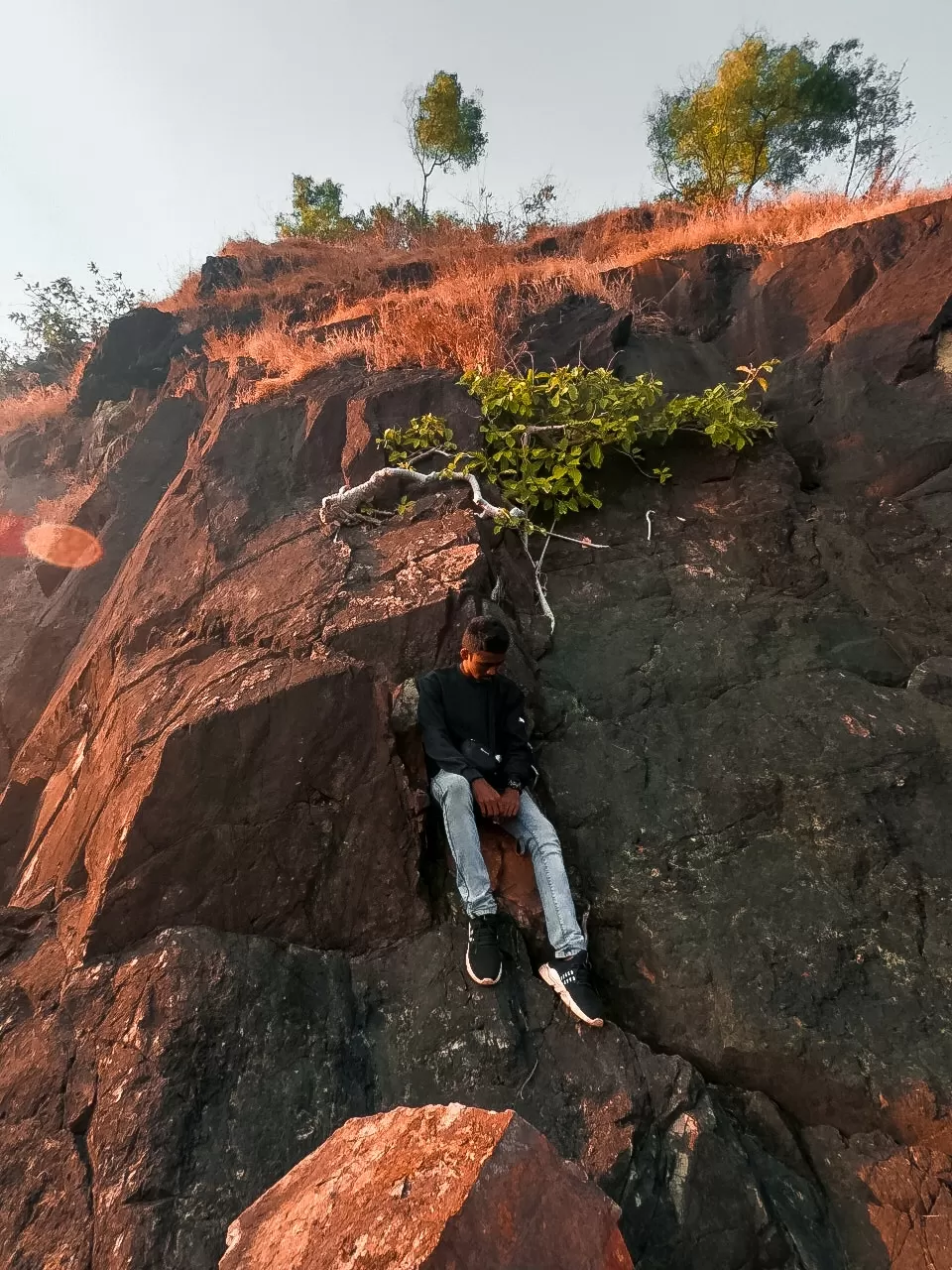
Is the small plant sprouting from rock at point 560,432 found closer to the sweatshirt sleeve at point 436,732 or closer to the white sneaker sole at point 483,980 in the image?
the sweatshirt sleeve at point 436,732

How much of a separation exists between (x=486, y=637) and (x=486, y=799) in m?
0.86

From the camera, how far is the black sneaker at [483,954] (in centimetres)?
302

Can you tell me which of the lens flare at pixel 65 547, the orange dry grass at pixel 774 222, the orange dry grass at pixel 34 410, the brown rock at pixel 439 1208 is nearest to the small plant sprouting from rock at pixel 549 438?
the brown rock at pixel 439 1208

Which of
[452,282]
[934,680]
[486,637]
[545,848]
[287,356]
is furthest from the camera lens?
[452,282]

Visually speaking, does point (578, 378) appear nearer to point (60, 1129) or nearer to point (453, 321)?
point (453, 321)

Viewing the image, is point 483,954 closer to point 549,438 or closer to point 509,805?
point 509,805

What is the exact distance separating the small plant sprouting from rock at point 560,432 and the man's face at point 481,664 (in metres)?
1.98

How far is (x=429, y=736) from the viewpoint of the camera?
3.50 m

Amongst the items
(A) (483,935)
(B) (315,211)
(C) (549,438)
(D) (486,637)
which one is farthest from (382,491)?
(B) (315,211)

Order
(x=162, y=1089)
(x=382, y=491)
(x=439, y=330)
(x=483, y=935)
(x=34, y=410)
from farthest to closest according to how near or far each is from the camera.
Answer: (x=34, y=410)
(x=439, y=330)
(x=382, y=491)
(x=483, y=935)
(x=162, y=1089)

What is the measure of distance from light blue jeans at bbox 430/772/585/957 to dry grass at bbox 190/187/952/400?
14.8 feet

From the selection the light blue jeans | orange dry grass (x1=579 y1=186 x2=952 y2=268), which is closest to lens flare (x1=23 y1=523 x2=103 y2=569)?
the light blue jeans

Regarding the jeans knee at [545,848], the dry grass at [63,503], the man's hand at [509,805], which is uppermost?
the dry grass at [63,503]

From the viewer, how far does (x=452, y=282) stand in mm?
9523
